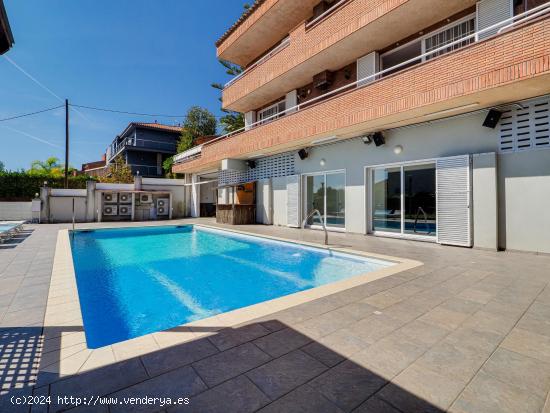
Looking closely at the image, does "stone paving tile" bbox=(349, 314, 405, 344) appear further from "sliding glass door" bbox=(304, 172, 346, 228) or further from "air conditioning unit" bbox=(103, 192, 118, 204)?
"air conditioning unit" bbox=(103, 192, 118, 204)

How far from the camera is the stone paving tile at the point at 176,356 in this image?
2.27 metres

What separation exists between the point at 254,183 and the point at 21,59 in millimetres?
17431

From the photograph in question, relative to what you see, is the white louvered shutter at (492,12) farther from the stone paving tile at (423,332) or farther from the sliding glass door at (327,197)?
the stone paving tile at (423,332)

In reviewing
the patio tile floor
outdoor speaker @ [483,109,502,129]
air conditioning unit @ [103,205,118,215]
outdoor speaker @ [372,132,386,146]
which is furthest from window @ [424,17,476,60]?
air conditioning unit @ [103,205,118,215]

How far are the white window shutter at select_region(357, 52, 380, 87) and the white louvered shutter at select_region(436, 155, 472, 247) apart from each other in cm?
453

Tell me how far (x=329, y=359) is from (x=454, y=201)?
7760 millimetres

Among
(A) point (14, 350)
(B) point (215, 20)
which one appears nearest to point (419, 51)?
(A) point (14, 350)

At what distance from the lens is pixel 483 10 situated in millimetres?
7836

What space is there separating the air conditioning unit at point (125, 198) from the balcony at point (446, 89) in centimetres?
1408

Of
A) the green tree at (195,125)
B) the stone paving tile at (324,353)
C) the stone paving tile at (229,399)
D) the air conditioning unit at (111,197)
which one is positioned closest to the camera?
the stone paving tile at (229,399)

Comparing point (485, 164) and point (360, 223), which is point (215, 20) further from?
point (485, 164)

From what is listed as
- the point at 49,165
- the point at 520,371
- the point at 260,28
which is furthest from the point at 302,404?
the point at 49,165

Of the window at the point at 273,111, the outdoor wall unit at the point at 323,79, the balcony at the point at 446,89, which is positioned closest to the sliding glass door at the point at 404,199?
the balcony at the point at 446,89

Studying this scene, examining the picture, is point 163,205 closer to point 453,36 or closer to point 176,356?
point 453,36
